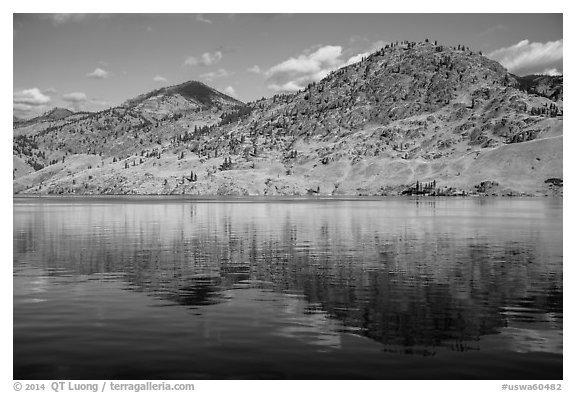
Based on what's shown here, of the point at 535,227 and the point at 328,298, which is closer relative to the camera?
the point at 328,298

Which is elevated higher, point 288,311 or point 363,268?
point 363,268

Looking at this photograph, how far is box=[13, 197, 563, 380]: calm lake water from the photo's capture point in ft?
83.6

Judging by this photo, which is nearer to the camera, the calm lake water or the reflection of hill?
the calm lake water

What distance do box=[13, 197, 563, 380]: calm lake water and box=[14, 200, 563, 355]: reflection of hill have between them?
0.21m

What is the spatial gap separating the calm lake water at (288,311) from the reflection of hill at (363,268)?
0.21m

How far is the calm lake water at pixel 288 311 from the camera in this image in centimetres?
2548

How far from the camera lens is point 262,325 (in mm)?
32031

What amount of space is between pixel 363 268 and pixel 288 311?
1872 centimetres

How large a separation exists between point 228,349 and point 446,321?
1306 centimetres

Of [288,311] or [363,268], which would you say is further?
[363,268]

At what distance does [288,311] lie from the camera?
35.7 meters

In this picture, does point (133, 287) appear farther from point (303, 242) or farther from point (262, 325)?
point (303, 242)
